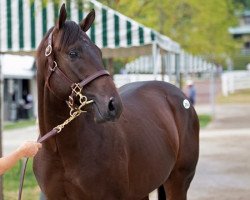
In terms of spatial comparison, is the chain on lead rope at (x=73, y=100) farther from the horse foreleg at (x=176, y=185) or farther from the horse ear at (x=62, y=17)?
the horse foreleg at (x=176, y=185)

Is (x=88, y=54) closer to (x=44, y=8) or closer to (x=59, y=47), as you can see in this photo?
(x=59, y=47)

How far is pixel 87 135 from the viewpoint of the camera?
4637 mm

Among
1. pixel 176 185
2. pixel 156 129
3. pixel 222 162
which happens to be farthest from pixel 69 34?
pixel 222 162

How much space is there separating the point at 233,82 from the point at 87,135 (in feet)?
151

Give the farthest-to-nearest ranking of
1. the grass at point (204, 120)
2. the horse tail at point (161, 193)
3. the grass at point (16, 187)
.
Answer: the grass at point (204, 120), the grass at point (16, 187), the horse tail at point (161, 193)

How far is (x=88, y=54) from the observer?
4320 millimetres

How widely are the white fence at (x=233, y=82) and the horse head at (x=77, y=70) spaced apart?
4338cm

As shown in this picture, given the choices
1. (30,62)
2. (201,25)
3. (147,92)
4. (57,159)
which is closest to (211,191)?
(147,92)

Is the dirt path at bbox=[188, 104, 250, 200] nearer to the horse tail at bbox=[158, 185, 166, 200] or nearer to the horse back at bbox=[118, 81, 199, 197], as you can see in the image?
the horse tail at bbox=[158, 185, 166, 200]

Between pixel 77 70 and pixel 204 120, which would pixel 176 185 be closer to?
pixel 77 70

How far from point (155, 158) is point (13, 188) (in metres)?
5.38

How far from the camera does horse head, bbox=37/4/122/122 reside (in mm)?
4157

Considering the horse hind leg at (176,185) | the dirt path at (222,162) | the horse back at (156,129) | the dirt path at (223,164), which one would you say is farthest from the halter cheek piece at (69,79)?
the dirt path at (223,164)

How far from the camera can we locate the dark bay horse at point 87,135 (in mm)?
4289
